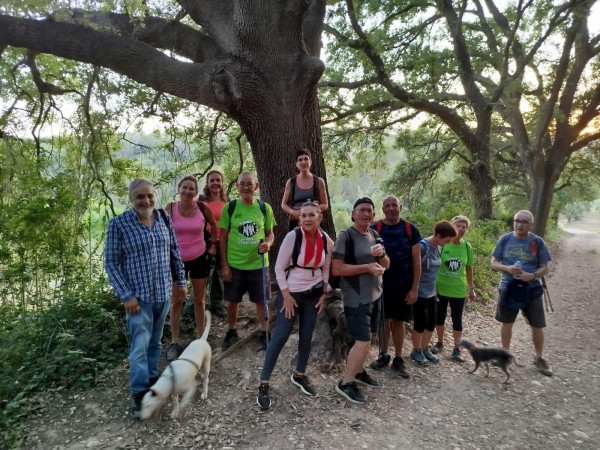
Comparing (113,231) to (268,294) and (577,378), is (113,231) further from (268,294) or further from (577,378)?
(577,378)

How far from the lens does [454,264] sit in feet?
16.3

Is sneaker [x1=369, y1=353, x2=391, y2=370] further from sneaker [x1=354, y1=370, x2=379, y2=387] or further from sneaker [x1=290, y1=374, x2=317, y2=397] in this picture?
sneaker [x1=290, y1=374, x2=317, y2=397]

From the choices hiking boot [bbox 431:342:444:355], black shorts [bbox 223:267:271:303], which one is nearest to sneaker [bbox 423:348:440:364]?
hiking boot [bbox 431:342:444:355]

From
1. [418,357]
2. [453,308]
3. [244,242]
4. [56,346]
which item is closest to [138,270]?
[244,242]

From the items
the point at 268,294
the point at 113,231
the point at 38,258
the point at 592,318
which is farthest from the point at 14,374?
the point at 592,318

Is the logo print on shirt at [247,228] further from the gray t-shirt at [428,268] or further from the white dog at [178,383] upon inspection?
the gray t-shirt at [428,268]

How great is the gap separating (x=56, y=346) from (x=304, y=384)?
274 centimetres

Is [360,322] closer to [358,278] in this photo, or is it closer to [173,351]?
[358,278]

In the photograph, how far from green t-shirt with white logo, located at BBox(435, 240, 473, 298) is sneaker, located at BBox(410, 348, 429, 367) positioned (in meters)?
0.82

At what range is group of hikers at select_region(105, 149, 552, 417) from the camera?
3.36 metres

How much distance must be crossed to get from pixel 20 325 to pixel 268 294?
301 cm

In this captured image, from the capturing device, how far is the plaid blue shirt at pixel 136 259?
321cm

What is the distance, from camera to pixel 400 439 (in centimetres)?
320

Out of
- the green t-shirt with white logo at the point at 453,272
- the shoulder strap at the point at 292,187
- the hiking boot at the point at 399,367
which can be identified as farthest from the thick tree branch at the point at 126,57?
the hiking boot at the point at 399,367
